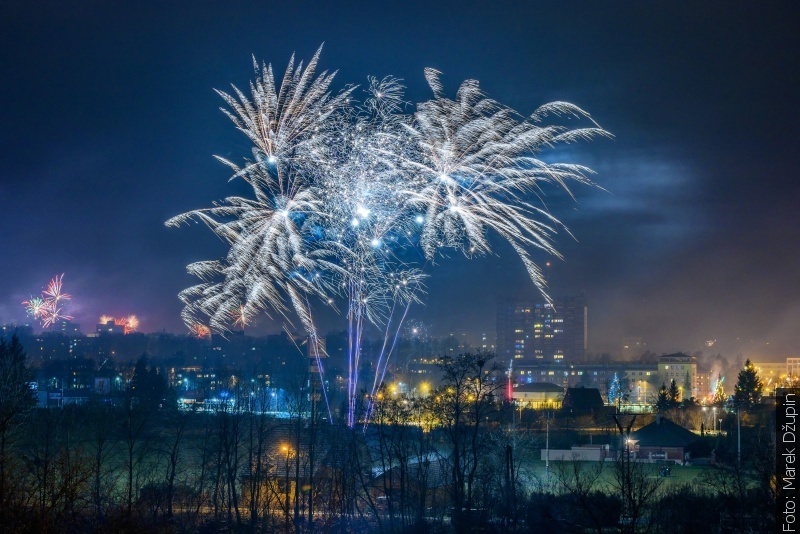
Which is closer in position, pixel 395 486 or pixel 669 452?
pixel 395 486

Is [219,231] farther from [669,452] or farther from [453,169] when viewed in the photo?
[669,452]

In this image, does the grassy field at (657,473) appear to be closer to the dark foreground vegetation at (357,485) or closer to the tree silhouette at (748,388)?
the dark foreground vegetation at (357,485)

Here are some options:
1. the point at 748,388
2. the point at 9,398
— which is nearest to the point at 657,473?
the point at 9,398

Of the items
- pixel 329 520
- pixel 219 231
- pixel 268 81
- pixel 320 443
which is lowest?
pixel 329 520

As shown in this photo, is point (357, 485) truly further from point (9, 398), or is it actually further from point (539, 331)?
point (539, 331)

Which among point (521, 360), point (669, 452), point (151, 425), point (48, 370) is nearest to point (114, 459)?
point (151, 425)

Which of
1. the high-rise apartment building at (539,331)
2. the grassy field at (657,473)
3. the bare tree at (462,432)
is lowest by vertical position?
the grassy field at (657,473)

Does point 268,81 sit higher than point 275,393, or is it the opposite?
point 268,81

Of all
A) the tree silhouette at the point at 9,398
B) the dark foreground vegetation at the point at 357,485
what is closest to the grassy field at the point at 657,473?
the dark foreground vegetation at the point at 357,485
